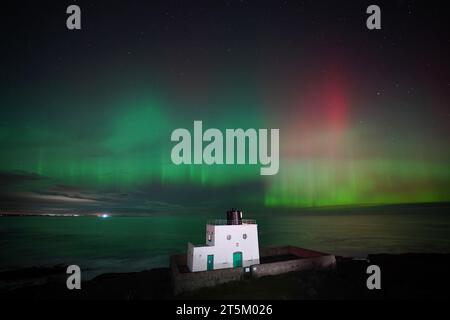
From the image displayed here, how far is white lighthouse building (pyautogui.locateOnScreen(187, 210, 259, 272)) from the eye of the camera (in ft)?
51.2

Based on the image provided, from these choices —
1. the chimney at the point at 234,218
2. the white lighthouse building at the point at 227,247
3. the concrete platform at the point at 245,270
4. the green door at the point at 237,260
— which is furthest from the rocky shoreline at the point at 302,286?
the chimney at the point at 234,218

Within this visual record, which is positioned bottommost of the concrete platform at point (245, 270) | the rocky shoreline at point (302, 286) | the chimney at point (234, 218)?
the rocky shoreline at point (302, 286)

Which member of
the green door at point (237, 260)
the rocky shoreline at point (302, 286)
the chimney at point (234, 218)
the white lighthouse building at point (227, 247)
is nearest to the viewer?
the rocky shoreline at point (302, 286)

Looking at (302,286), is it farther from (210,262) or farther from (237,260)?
(210,262)

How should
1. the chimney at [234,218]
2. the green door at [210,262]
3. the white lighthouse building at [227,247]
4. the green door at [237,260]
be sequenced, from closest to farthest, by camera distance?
the white lighthouse building at [227,247], the green door at [210,262], the green door at [237,260], the chimney at [234,218]

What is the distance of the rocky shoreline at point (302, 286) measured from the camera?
47.5 feet

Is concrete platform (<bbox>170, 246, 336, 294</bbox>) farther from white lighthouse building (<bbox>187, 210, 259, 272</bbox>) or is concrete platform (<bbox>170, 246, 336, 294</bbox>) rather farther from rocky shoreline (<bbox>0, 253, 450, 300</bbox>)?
white lighthouse building (<bbox>187, 210, 259, 272</bbox>)

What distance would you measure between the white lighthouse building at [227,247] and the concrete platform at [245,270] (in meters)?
0.70

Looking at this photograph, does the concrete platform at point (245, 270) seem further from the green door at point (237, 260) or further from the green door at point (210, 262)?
the green door at point (210, 262)

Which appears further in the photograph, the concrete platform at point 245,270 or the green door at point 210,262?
the green door at point 210,262

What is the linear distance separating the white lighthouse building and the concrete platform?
70 cm

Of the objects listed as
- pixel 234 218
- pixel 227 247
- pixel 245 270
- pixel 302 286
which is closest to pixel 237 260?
pixel 245 270

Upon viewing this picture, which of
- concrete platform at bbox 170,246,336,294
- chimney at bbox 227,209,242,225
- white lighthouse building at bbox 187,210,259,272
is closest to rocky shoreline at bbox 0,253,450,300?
concrete platform at bbox 170,246,336,294
